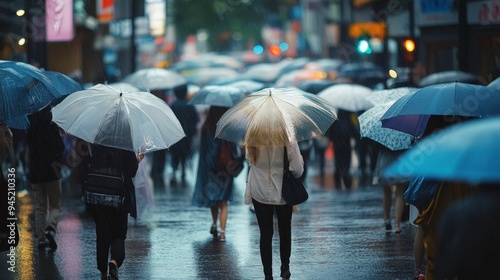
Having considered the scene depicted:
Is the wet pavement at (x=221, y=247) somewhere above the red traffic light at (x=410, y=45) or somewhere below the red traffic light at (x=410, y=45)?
below

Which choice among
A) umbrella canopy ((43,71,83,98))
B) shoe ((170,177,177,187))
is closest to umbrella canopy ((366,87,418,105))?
umbrella canopy ((43,71,83,98))

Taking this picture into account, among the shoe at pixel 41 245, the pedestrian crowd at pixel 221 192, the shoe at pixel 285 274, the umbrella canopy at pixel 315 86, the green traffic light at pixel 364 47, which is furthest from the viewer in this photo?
the green traffic light at pixel 364 47

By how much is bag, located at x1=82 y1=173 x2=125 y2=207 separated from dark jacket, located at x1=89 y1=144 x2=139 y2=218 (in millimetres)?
65

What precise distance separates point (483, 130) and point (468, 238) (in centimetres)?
68

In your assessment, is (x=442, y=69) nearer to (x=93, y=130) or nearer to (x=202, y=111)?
(x=202, y=111)

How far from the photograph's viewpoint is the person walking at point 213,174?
1369 centimetres

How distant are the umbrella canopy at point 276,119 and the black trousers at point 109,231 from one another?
53.7 inches

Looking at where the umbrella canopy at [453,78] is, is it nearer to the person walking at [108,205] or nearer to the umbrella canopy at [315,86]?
the umbrella canopy at [315,86]

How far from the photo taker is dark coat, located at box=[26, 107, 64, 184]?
12.4m

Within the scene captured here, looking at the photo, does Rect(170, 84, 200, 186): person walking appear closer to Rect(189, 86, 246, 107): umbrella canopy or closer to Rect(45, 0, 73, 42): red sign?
Rect(45, 0, 73, 42): red sign

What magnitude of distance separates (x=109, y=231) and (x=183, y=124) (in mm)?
11275

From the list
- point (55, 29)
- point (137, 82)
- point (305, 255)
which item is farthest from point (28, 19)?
point (305, 255)

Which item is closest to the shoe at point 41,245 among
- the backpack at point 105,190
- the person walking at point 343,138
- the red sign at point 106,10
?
the backpack at point 105,190

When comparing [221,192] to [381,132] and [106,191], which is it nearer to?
[381,132]
